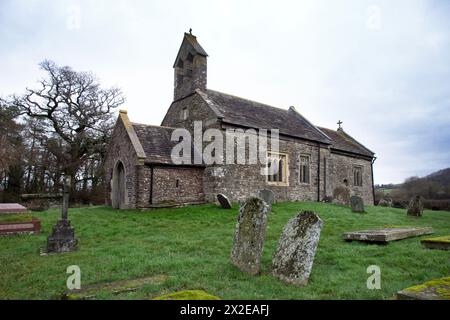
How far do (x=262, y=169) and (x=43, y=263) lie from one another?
43.3ft

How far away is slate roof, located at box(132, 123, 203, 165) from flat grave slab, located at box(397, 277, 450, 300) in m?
13.4

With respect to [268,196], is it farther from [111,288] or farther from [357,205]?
[111,288]

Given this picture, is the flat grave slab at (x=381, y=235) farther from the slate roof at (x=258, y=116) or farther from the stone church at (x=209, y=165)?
the slate roof at (x=258, y=116)

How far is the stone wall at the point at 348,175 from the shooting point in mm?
23094

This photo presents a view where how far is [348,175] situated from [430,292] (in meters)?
22.8

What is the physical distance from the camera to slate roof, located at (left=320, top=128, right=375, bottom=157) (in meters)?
24.7

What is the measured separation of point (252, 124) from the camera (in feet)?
59.2

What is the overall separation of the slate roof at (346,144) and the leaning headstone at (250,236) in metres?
18.8

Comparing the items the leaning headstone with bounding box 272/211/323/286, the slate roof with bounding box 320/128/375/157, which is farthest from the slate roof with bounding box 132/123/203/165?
the slate roof with bounding box 320/128/375/157

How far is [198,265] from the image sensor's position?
6141 mm

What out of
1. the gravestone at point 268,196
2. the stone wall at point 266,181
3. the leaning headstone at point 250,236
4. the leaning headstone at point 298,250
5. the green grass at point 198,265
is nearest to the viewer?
the green grass at point 198,265

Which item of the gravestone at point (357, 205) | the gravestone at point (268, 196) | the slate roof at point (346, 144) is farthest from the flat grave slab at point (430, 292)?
the slate roof at point (346, 144)

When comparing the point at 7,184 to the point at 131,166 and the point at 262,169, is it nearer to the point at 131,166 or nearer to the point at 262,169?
the point at 131,166

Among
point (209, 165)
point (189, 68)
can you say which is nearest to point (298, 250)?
point (209, 165)
